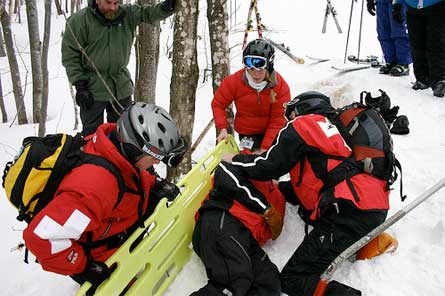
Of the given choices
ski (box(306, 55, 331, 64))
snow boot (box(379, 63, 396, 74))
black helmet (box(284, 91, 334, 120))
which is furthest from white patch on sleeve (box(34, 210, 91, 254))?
ski (box(306, 55, 331, 64))

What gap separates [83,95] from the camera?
3.98m

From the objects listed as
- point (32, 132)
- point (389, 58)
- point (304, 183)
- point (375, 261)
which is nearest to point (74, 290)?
point (304, 183)

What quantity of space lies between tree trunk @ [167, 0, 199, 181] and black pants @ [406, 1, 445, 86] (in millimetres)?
3442

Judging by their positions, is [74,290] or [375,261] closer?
[375,261]

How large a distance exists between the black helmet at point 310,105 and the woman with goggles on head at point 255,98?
722 millimetres

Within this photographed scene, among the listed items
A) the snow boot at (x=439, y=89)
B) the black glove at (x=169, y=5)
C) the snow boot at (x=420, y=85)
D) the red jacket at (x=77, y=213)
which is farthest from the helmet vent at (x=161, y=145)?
the snow boot at (x=420, y=85)

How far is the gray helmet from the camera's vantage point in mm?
2250

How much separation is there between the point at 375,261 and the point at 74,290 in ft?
7.84

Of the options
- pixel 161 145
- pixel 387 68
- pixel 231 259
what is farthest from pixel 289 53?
pixel 161 145

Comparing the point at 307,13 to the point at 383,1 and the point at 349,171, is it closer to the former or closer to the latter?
the point at 383,1

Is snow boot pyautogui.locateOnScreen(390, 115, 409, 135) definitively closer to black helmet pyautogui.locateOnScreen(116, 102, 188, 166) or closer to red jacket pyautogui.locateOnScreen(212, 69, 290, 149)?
red jacket pyautogui.locateOnScreen(212, 69, 290, 149)

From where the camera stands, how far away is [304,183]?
300cm

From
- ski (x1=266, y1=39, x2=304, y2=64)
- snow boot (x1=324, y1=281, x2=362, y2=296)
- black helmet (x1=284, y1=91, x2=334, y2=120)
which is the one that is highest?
black helmet (x1=284, y1=91, x2=334, y2=120)

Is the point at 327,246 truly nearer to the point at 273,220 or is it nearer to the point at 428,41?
the point at 273,220
